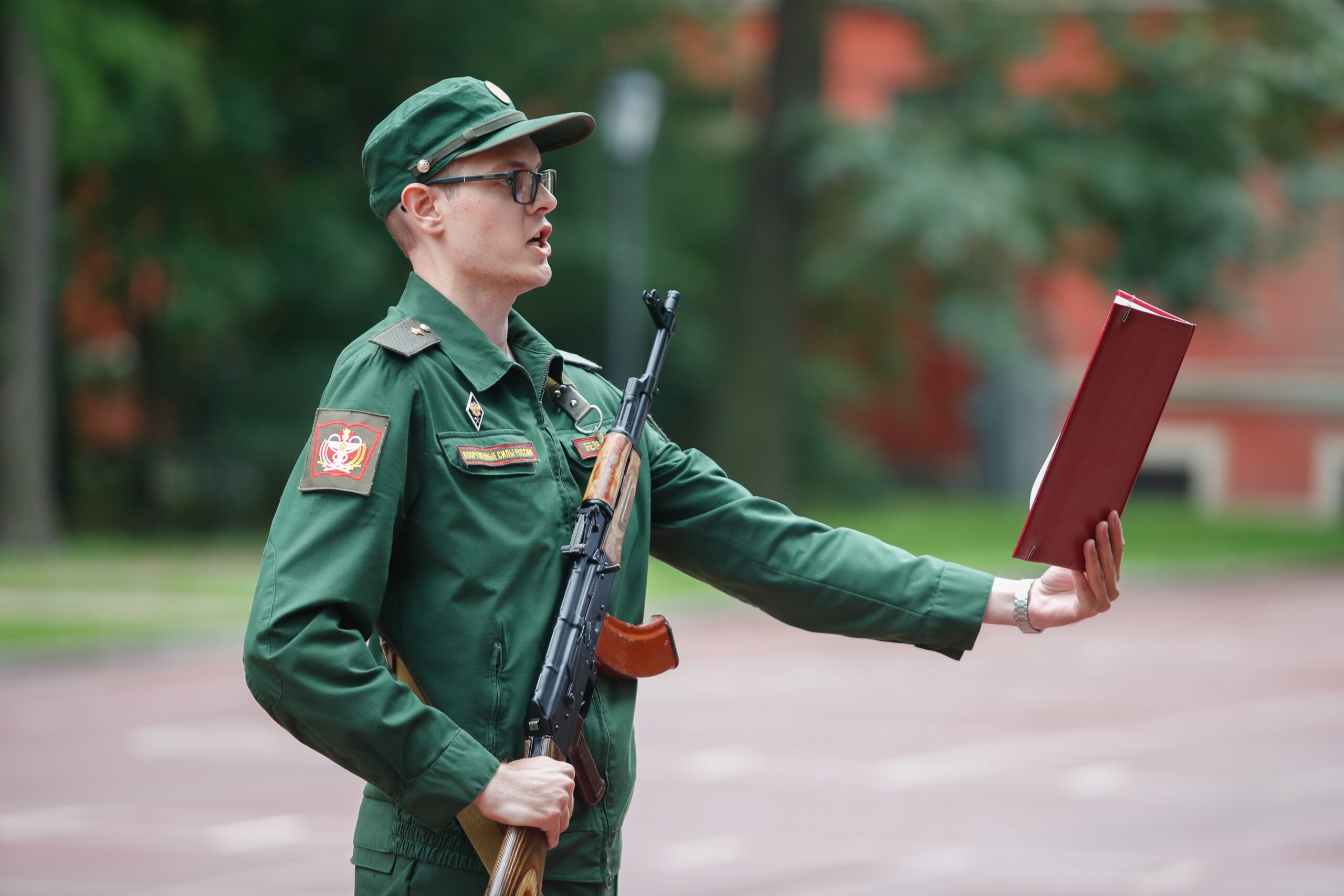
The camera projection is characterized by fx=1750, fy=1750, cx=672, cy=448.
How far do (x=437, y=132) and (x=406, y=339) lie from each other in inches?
12.9

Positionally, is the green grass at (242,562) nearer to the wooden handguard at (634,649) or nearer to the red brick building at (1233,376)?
the red brick building at (1233,376)

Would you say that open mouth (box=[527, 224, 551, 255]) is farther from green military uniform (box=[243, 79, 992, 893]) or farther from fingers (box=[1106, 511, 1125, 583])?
fingers (box=[1106, 511, 1125, 583])

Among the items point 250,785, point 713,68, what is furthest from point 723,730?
point 713,68

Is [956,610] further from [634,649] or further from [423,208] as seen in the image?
[423,208]

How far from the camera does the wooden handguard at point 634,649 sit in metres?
2.70

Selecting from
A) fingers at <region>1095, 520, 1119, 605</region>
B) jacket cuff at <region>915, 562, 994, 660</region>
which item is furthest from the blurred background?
fingers at <region>1095, 520, 1119, 605</region>

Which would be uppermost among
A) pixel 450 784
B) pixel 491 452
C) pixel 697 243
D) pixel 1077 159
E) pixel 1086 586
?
pixel 491 452

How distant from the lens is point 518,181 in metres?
2.72

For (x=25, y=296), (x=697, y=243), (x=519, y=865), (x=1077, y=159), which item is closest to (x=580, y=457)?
(x=519, y=865)

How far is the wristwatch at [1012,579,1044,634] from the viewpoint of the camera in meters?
2.98

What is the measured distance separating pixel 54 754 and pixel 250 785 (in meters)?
1.49

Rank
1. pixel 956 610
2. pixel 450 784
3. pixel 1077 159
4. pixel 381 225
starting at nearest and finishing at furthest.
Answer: pixel 450 784
pixel 956 610
pixel 1077 159
pixel 381 225

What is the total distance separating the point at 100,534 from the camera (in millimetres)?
21578

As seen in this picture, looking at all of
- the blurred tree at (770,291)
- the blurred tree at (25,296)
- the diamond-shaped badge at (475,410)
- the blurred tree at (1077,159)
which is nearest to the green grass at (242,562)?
the blurred tree at (25,296)
